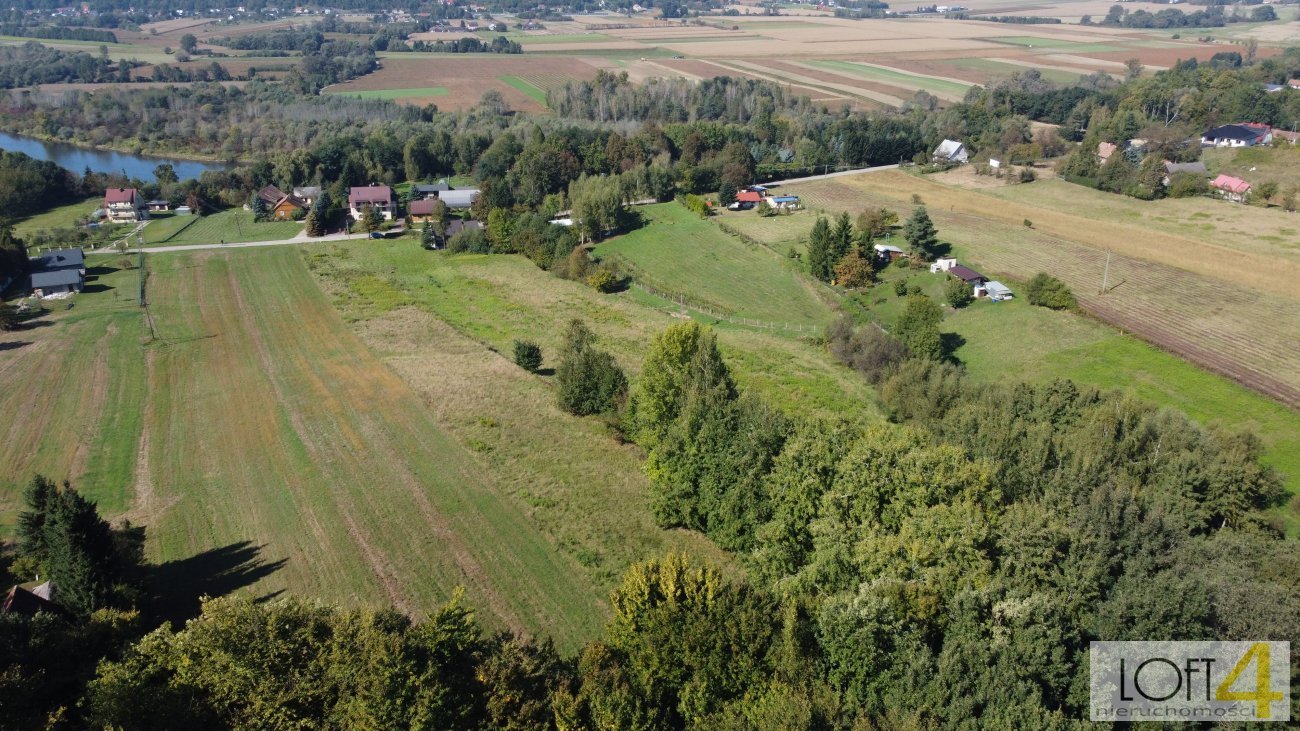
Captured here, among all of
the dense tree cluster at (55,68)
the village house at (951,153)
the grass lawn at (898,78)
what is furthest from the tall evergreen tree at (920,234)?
the dense tree cluster at (55,68)

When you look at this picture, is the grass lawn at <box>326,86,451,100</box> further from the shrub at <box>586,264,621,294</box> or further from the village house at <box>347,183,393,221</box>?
the shrub at <box>586,264,621,294</box>

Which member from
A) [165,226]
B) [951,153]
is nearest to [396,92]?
[165,226]

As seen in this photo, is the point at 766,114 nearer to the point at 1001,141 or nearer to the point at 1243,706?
the point at 1001,141

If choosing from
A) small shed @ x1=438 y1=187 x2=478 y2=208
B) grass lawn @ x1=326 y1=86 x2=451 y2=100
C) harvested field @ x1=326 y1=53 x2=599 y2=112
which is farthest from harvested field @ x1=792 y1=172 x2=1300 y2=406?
grass lawn @ x1=326 y1=86 x2=451 y2=100

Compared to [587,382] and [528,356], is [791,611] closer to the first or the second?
[587,382]

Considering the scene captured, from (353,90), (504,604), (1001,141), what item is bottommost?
(504,604)

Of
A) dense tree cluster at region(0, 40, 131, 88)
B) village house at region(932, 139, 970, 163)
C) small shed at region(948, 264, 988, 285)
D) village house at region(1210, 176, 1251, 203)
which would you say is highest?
dense tree cluster at region(0, 40, 131, 88)

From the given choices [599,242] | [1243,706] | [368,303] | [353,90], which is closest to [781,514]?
[1243,706]
